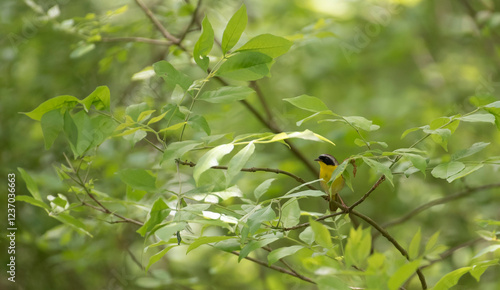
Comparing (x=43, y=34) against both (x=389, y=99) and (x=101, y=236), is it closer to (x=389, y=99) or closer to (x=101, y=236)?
(x=101, y=236)

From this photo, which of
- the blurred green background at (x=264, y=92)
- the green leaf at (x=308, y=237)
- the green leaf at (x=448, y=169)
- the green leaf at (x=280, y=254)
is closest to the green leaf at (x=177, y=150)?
the green leaf at (x=280, y=254)

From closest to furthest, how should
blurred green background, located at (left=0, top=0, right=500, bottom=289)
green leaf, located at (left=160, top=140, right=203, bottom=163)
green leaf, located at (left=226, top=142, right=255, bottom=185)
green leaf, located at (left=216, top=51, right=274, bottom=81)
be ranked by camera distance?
green leaf, located at (left=226, top=142, right=255, bottom=185) < green leaf, located at (left=160, top=140, right=203, bottom=163) < green leaf, located at (left=216, top=51, right=274, bottom=81) < blurred green background, located at (left=0, top=0, right=500, bottom=289)

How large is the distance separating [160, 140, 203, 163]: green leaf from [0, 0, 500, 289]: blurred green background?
1.30m

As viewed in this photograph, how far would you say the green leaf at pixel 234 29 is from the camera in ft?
3.44

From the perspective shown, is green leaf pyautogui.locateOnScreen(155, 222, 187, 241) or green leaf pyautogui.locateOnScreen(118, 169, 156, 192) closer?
green leaf pyautogui.locateOnScreen(155, 222, 187, 241)

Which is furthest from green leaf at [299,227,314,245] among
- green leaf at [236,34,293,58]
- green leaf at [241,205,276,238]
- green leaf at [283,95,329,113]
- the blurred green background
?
the blurred green background

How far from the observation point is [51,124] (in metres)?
1.11

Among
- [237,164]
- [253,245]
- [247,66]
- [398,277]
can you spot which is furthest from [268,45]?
[398,277]

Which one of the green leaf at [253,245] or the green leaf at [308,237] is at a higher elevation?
the green leaf at [253,245]

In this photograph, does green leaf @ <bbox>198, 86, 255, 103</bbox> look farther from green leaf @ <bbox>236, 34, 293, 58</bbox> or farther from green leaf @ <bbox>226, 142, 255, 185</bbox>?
green leaf @ <bbox>226, 142, 255, 185</bbox>

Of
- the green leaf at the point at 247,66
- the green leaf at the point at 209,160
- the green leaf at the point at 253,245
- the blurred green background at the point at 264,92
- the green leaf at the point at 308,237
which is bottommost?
the blurred green background at the point at 264,92

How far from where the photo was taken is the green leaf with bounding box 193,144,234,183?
89 centimetres

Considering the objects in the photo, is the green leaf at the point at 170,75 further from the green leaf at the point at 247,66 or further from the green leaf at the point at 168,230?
the green leaf at the point at 168,230

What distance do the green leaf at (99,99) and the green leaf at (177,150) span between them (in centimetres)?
24
